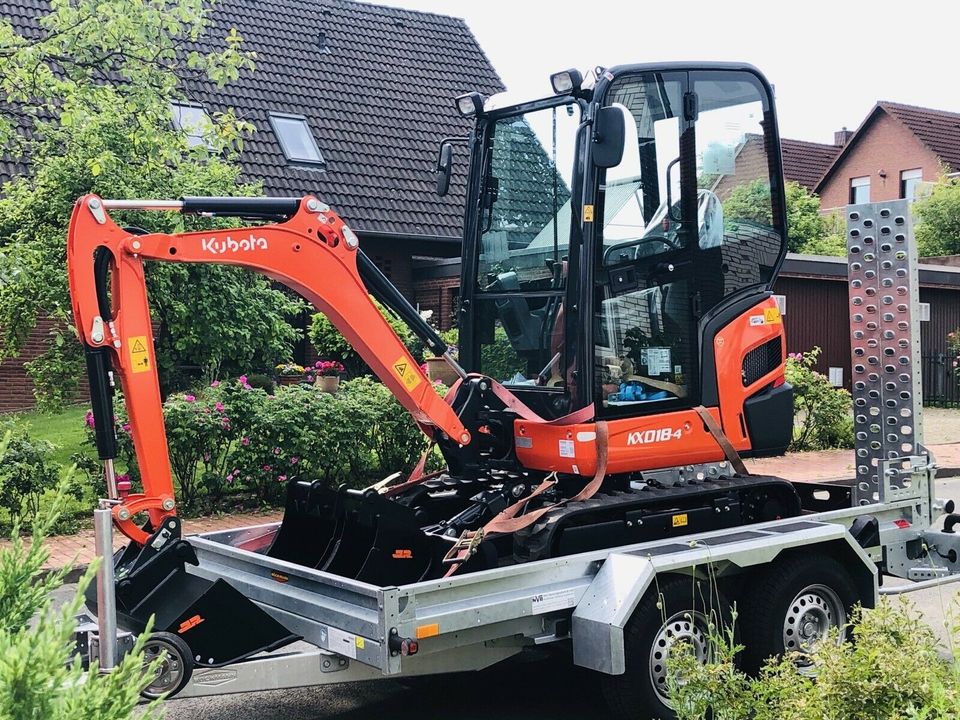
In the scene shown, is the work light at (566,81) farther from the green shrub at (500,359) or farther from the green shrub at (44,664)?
the green shrub at (44,664)

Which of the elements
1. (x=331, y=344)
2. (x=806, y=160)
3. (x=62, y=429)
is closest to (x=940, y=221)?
(x=806, y=160)

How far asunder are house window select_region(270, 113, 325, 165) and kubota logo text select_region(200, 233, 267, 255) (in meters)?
15.7

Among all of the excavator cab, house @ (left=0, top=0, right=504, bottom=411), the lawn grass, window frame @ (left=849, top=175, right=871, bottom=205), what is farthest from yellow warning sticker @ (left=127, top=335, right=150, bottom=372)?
window frame @ (left=849, top=175, right=871, bottom=205)

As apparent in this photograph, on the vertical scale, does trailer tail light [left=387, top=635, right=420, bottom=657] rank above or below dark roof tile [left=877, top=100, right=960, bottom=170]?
below

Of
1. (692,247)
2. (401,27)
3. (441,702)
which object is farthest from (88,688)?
(401,27)

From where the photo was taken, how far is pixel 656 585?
18.0ft

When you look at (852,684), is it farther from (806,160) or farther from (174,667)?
(806,160)

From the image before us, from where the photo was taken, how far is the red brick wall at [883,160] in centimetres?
4150

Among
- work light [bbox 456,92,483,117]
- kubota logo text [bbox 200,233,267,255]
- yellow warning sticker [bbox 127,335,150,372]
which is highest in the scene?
work light [bbox 456,92,483,117]

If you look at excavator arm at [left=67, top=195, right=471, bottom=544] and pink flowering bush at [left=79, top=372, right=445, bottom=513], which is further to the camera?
pink flowering bush at [left=79, top=372, right=445, bottom=513]

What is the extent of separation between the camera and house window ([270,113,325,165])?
830 inches

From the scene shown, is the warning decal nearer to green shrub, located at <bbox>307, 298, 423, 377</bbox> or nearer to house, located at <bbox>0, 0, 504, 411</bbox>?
green shrub, located at <bbox>307, 298, 423, 377</bbox>

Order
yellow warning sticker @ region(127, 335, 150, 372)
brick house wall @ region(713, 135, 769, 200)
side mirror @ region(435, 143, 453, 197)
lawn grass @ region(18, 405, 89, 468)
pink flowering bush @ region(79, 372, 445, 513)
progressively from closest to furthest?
yellow warning sticker @ region(127, 335, 150, 372) → brick house wall @ region(713, 135, 769, 200) → side mirror @ region(435, 143, 453, 197) → pink flowering bush @ region(79, 372, 445, 513) → lawn grass @ region(18, 405, 89, 468)

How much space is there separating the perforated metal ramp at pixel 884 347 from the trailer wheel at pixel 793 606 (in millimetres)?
1115
